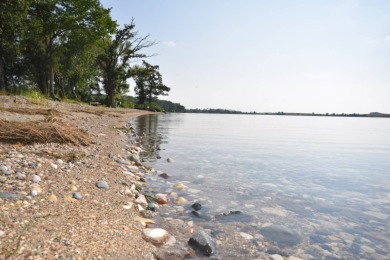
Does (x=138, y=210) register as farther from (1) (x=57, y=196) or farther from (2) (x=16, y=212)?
(2) (x=16, y=212)

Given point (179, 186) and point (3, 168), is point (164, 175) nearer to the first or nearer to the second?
point (179, 186)

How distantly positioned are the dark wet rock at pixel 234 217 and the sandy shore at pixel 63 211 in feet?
4.08

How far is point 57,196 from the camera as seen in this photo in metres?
3.27

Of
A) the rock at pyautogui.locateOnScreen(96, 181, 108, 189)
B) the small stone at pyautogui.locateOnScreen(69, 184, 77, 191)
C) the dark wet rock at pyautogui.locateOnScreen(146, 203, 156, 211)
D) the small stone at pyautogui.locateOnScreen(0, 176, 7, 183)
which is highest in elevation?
the small stone at pyautogui.locateOnScreen(0, 176, 7, 183)

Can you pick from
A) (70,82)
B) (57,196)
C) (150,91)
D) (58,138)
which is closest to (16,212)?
(57,196)

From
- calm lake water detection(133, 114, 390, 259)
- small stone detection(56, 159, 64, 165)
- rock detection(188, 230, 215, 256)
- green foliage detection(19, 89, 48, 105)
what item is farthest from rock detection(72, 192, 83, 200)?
green foliage detection(19, 89, 48, 105)

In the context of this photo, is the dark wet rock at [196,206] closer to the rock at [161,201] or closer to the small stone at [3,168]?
the rock at [161,201]

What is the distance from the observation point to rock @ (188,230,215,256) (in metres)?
2.84

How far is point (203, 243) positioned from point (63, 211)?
63.9 inches

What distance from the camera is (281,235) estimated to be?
335 cm

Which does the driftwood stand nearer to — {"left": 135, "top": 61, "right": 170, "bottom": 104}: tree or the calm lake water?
the calm lake water

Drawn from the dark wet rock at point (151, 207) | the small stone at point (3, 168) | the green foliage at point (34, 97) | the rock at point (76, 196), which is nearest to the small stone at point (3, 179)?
the small stone at point (3, 168)

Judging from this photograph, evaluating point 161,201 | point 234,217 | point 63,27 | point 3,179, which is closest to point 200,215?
point 234,217

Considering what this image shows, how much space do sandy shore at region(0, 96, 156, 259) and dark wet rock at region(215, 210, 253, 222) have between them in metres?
1.24
